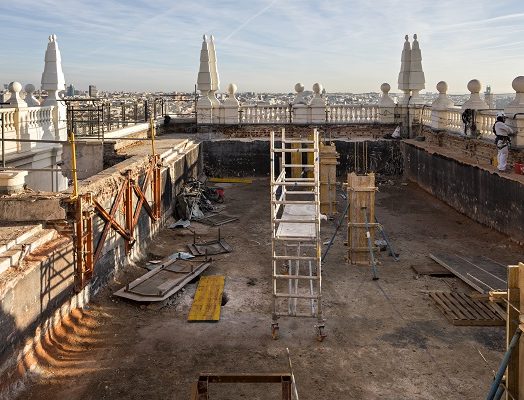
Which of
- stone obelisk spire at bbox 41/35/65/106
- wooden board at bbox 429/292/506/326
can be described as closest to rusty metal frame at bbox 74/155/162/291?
wooden board at bbox 429/292/506/326

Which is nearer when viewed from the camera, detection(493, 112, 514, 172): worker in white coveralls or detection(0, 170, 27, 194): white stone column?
detection(0, 170, 27, 194): white stone column

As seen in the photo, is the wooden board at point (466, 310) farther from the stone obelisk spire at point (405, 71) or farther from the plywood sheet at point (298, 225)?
the stone obelisk spire at point (405, 71)

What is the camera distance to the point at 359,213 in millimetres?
11469

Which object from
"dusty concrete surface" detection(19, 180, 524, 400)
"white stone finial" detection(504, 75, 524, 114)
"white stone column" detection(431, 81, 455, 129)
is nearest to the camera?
"dusty concrete surface" detection(19, 180, 524, 400)

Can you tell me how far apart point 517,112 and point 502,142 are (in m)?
0.93

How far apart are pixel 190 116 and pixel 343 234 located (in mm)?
15278

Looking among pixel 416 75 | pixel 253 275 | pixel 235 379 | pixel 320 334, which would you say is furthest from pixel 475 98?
pixel 235 379

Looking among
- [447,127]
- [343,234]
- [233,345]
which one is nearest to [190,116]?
[447,127]

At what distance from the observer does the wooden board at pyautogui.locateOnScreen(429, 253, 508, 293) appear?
9961mm

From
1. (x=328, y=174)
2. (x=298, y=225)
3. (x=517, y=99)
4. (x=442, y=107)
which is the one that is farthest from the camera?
(x=442, y=107)

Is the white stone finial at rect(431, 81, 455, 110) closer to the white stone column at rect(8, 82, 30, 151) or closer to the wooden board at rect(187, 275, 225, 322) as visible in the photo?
the wooden board at rect(187, 275, 225, 322)

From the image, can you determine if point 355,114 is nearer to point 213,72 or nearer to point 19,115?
point 213,72

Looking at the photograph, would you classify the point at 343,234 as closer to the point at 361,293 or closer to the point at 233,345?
the point at 361,293

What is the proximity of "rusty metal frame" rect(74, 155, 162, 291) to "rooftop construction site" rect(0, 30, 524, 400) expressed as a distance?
1.4 inches
